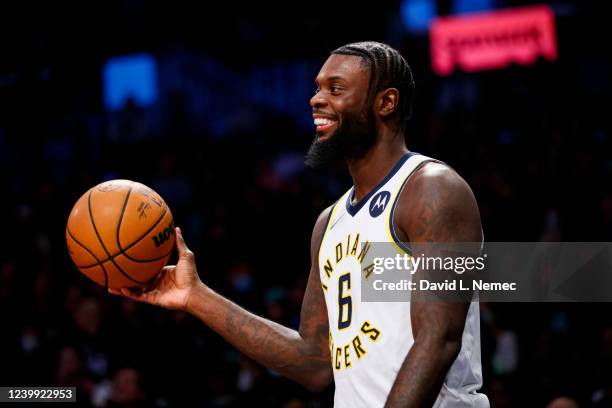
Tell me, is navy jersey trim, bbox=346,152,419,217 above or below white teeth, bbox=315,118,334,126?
below

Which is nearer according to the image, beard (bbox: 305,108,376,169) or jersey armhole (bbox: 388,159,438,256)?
jersey armhole (bbox: 388,159,438,256)

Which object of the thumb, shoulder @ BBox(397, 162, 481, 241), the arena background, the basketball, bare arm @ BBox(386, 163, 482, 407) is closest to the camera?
bare arm @ BBox(386, 163, 482, 407)

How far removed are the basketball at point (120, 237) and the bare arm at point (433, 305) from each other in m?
1.04

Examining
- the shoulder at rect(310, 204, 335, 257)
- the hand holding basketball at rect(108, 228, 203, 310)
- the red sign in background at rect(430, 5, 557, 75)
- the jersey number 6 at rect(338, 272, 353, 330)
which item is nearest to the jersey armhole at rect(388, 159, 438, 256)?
the jersey number 6 at rect(338, 272, 353, 330)

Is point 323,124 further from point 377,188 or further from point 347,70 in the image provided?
point 377,188

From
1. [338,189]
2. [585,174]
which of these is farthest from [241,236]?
[585,174]

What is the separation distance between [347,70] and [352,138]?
0.26m

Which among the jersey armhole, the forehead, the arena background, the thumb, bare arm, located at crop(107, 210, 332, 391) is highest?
the forehead

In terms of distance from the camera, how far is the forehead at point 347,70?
10.5 feet

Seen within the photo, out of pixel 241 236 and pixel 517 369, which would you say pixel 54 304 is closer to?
pixel 241 236

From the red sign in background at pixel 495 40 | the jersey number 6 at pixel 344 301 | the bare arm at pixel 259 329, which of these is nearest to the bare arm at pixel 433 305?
the jersey number 6 at pixel 344 301

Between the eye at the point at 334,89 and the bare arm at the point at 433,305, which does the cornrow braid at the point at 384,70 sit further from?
the bare arm at the point at 433,305

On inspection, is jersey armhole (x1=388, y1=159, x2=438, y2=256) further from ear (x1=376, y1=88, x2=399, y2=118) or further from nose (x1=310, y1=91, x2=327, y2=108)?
nose (x1=310, y1=91, x2=327, y2=108)

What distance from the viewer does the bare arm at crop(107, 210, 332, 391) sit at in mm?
3379
